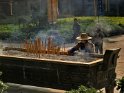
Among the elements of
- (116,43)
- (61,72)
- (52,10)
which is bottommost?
(116,43)

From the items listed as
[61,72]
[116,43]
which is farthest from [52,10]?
[61,72]

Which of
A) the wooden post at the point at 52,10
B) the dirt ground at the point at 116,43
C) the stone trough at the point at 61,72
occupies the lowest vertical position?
the dirt ground at the point at 116,43

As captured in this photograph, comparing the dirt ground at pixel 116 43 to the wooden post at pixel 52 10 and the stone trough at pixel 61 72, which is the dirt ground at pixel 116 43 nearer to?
the wooden post at pixel 52 10

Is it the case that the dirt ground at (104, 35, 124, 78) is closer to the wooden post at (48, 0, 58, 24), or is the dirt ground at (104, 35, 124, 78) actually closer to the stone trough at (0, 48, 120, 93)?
the wooden post at (48, 0, 58, 24)

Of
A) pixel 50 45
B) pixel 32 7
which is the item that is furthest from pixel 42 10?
pixel 50 45

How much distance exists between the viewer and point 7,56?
9.46 m

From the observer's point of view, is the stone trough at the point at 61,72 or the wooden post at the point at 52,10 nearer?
the stone trough at the point at 61,72

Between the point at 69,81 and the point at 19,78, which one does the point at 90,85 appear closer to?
the point at 69,81

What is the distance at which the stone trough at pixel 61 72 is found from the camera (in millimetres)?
8047

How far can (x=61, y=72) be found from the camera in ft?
27.7

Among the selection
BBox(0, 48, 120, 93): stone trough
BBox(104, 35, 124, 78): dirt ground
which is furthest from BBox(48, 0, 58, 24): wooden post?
BBox(0, 48, 120, 93): stone trough

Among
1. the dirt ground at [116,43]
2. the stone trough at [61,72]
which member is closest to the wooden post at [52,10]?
the dirt ground at [116,43]

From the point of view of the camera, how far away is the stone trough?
805 cm

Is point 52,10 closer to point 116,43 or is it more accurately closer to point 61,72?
point 116,43
